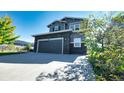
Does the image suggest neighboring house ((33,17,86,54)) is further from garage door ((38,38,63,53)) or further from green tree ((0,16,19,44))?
green tree ((0,16,19,44))

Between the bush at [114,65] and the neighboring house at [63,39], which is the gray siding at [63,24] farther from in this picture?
the bush at [114,65]

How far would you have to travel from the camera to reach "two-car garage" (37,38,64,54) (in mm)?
12883

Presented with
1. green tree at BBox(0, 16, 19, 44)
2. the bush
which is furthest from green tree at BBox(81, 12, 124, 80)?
green tree at BBox(0, 16, 19, 44)

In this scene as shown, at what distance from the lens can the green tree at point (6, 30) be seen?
15375 millimetres

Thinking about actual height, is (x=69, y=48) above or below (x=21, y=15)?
below

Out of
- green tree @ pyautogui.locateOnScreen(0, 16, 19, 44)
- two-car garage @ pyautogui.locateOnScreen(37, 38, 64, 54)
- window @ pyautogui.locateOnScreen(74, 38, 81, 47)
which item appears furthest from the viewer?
green tree @ pyautogui.locateOnScreen(0, 16, 19, 44)

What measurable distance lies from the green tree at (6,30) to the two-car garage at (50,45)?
15.1ft

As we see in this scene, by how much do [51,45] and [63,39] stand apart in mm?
1598

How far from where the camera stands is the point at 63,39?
12.8 metres

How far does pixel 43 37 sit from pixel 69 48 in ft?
12.1

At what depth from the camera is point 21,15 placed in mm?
A: 10008
